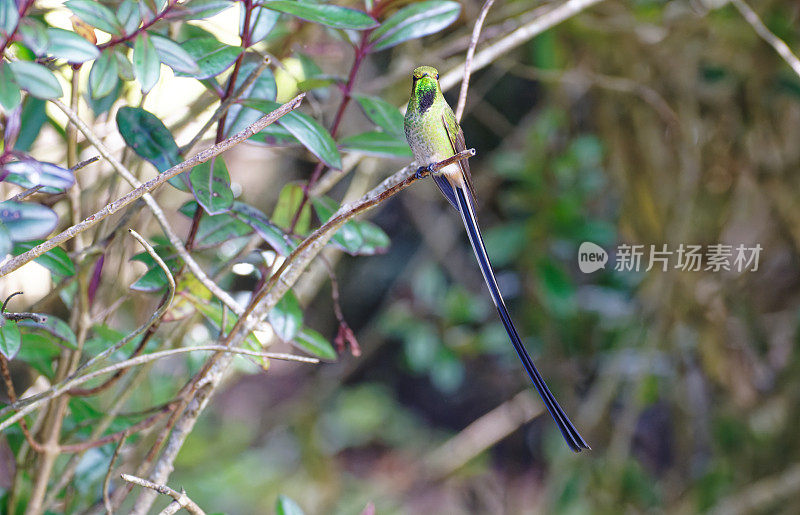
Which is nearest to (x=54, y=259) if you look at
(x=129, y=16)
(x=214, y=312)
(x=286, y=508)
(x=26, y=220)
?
(x=26, y=220)

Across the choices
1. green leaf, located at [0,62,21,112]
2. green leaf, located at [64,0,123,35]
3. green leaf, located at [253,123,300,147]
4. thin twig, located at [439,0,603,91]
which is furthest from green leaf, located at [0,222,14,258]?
thin twig, located at [439,0,603,91]

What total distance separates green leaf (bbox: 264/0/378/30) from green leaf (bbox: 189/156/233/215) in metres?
0.21

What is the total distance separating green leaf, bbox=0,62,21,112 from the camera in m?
0.66

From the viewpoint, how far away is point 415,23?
104cm

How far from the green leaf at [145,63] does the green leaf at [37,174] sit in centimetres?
14

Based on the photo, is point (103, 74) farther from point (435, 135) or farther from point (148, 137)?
point (435, 135)

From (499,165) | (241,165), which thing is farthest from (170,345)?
(241,165)

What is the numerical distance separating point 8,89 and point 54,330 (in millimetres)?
364

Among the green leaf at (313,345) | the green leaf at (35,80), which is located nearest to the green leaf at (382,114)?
the green leaf at (313,345)

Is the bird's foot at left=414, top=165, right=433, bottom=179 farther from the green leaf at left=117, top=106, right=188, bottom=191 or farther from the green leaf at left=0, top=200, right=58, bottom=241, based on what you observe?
the green leaf at left=0, top=200, right=58, bottom=241

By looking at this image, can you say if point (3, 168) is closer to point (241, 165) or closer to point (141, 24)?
point (141, 24)

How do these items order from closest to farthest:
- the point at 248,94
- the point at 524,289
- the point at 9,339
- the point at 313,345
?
1. the point at 9,339
2. the point at 248,94
3. the point at 313,345
4. the point at 524,289

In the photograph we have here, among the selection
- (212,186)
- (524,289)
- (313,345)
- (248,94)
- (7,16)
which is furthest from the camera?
(524,289)

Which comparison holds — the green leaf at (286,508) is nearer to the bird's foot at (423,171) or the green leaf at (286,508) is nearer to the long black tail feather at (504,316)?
the long black tail feather at (504,316)
